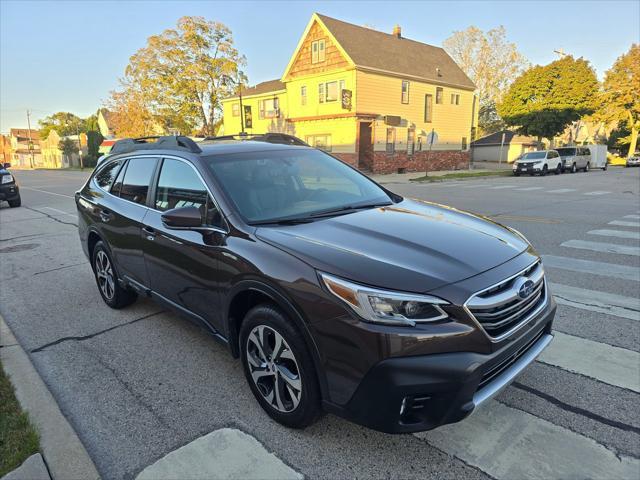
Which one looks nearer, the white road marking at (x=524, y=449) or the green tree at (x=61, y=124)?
the white road marking at (x=524, y=449)

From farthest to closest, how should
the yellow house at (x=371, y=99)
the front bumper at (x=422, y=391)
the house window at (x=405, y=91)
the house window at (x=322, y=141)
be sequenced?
the house window at (x=405, y=91) → the house window at (x=322, y=141) → the yellow house at (x=371, y=99) → the front bumper at (x=422, y=391)

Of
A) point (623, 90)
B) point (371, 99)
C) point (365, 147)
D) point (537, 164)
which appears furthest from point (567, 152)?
point (623, 90)

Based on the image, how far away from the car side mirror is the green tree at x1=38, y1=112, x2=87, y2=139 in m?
119

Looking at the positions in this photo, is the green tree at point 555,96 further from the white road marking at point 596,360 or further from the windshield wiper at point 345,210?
the windshield wiper at point 345,210

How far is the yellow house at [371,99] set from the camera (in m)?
28.9

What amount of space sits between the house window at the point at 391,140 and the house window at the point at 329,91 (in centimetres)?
453

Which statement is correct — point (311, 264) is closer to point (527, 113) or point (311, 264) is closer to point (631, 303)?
point (631, 303)

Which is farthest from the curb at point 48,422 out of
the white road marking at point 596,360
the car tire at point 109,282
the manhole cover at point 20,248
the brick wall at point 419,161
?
the brick wall at point 419,161

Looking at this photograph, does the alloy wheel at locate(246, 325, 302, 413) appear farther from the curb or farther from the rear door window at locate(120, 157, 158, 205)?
the rear door window at locate(120, 157, 158, 205)

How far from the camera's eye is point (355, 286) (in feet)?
7.18

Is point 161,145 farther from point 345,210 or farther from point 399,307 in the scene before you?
point 399,307

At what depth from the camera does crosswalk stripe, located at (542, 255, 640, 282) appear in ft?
18.5

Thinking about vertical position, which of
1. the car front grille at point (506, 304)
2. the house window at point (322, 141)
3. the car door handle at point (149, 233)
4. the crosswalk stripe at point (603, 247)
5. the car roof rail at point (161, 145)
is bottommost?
the crosswalk stripe at point (603, 247)

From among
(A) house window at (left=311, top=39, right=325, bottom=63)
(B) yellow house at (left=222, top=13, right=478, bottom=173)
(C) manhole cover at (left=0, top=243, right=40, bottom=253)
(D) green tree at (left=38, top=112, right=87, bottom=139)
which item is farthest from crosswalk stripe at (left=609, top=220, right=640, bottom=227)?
(D) green tree at (left=38, top=112, right=87, bottom=139)
